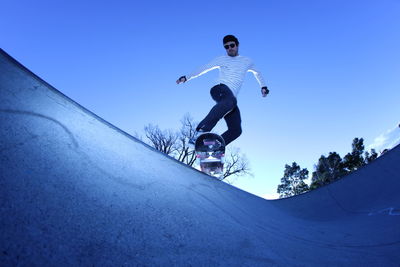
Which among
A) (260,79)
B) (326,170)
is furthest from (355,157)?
(260,79)

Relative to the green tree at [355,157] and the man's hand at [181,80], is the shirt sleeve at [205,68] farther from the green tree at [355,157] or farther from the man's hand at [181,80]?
the green tree at [355,157]

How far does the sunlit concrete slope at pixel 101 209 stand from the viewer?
609mm

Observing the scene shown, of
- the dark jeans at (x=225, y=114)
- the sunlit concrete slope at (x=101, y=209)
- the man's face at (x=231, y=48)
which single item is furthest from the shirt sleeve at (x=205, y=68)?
the sunlit concrete slope at (x=101, y=209)

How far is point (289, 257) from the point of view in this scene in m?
1.04

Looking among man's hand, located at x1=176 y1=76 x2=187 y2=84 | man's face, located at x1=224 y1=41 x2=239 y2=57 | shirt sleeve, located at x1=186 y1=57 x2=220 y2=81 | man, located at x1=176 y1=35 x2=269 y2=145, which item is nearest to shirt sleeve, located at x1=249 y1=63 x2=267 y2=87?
man, located at x1=176 y1=35 x2=269 y2=145

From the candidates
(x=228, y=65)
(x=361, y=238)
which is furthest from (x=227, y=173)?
(x=361, y=238)

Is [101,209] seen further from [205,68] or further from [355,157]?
[355,157]

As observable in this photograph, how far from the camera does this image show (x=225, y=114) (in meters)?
3.30

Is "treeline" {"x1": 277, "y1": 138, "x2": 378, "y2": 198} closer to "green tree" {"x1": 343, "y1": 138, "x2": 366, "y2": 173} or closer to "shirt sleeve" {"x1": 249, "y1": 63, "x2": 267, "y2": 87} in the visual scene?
"green tree" {"x1": 343, "y1": 138, "x2": 366, "y2": 173}

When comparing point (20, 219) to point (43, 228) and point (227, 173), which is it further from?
point (227, 173)

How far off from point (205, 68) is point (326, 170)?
30420mm

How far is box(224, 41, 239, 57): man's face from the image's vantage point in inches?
150

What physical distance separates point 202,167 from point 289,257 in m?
2.27

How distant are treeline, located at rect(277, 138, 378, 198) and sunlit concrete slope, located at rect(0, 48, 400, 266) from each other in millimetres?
26452
